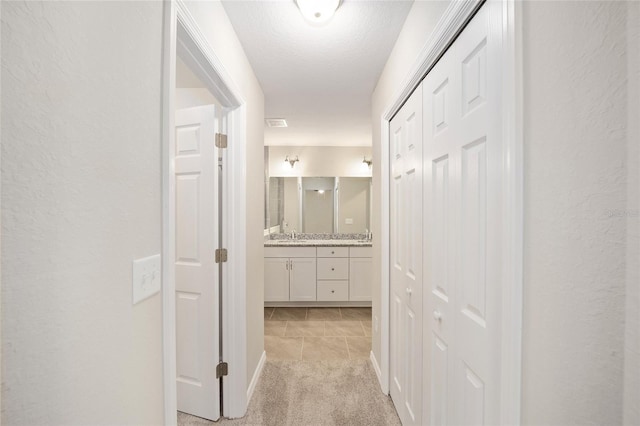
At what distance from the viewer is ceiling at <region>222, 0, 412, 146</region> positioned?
1.58 meters

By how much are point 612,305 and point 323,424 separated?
5.99 feet

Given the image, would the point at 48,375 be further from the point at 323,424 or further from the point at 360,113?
the point at 360,113

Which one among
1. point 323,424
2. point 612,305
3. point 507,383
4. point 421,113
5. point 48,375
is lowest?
point 323,424

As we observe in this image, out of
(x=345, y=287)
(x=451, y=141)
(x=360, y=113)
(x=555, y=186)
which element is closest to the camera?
(x=555, y=186)

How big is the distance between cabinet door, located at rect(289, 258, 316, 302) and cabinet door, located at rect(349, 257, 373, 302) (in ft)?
1.77

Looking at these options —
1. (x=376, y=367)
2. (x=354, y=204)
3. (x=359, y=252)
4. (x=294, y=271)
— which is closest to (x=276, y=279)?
(x=294, y=271)

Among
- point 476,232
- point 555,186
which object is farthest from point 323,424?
point 555,186

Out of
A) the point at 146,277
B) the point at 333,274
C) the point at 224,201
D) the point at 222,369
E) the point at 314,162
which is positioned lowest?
the point at 222,369

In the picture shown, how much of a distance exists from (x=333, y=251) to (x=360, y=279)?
554 millimetres

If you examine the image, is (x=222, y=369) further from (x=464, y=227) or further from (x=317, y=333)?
(x=464, y=227)

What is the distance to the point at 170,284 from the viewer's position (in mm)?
963

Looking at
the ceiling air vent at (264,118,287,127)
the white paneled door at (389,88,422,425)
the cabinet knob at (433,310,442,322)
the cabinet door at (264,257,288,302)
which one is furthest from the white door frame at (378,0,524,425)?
the cabinet door at (264,257,288,302)

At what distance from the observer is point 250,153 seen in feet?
7.01

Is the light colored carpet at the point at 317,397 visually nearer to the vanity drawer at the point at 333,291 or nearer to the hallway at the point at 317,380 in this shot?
the hallway at the point at 317,380
